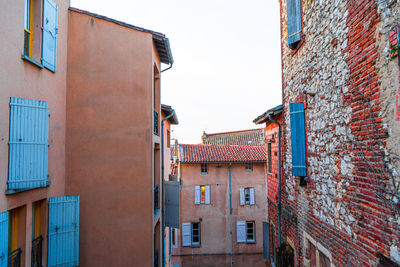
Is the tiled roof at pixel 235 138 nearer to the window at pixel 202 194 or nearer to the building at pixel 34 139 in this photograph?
the window at pixel 202 194

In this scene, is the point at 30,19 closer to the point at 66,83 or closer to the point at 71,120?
the point at 66,83

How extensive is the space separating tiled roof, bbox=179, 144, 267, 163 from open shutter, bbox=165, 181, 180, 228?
8.10 meters

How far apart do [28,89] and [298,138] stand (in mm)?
5508

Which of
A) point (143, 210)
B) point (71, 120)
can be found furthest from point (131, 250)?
point (71, 120)

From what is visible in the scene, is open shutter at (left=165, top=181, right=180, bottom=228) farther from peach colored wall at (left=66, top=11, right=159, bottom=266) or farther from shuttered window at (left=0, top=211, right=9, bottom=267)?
shuttered window at (left=0, top=211, right=9, bottom=267)

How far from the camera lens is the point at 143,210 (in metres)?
6.78

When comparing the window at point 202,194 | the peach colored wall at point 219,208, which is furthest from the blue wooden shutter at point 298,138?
the window at point 202,194

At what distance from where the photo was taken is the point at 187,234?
59.8 ft

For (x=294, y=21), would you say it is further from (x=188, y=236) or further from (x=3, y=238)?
(x=188, y=236)

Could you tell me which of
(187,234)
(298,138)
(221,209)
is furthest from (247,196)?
(298,138)

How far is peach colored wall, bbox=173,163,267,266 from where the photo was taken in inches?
720

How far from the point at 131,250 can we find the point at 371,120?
5716 mm

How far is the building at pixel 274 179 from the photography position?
8195mm

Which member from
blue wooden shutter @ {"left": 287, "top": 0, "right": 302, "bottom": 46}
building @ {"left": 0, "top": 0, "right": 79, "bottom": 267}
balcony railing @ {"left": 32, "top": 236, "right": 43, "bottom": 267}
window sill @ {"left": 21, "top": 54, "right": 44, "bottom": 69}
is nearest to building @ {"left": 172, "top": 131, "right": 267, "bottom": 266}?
building @ {"left": 0, "top": 0, "right": 79, "bottom": 267}
